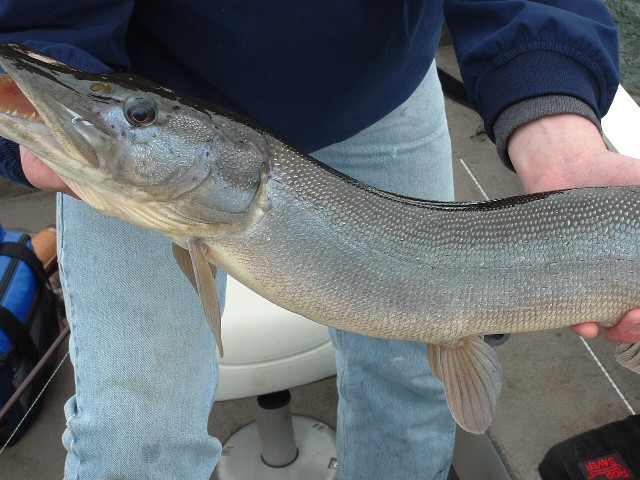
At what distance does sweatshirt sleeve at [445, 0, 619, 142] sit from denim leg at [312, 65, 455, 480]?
0.24 m

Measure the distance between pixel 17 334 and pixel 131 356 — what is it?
135 cm

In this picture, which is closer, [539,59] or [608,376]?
[539,59]

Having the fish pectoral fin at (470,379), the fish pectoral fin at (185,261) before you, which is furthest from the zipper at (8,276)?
the fish pectoral fin at (470,379)

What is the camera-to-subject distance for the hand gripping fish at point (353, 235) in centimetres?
137

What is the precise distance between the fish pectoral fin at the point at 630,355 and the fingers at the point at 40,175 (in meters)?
1.26

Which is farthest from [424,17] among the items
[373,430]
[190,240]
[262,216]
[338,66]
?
[373,430]

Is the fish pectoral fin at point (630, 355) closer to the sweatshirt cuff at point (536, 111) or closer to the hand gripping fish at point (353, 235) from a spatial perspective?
the hand gripping fish at point (353, 235)

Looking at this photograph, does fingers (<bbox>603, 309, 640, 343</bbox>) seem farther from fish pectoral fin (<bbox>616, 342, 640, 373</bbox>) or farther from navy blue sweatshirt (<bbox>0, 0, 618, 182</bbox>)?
navy blue sweatshirt (<bbox>0, 0, 618, 182</bbox>)

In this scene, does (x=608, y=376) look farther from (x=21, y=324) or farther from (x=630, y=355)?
(x=21, y=324)

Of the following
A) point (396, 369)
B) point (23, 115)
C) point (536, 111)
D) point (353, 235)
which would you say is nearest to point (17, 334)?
point (396, 369)

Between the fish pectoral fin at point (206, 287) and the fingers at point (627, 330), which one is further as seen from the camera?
the fingers at point (627, 330)

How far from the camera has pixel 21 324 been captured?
104 inches

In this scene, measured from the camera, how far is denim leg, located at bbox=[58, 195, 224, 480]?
4.71 ft

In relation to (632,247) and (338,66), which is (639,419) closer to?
(632,247)
